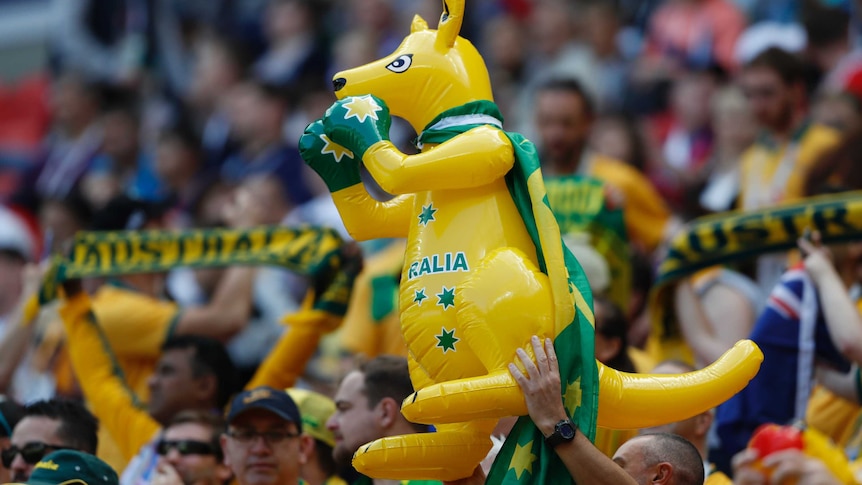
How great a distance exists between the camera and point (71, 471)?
4.89 meters

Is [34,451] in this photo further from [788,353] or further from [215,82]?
[215,82]

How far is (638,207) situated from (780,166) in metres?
0.85

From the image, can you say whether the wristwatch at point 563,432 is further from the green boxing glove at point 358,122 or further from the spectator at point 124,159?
the spectator at point 124,159

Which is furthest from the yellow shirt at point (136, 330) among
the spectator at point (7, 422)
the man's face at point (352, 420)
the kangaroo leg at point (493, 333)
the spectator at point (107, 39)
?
the spectator at point (107, 39)

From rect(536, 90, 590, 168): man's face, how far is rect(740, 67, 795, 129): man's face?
0.94 meters

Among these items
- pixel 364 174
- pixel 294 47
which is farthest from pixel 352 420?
pixel 294 47

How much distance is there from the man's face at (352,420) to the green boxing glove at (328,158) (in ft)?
3.66

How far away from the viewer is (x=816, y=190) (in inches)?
275

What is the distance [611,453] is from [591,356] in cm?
115

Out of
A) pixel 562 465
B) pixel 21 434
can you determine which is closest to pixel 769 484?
pixel 562 465

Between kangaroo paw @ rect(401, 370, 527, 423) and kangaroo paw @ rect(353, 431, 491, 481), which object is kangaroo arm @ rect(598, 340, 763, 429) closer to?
kangaroo paw @ rect(401, 370, 527, 423)

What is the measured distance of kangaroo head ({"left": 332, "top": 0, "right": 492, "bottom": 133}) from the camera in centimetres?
446

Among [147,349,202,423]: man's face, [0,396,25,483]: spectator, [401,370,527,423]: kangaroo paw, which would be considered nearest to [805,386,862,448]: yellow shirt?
[401,370,527,423]: kangaroo paw

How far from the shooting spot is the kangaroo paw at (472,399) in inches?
159
